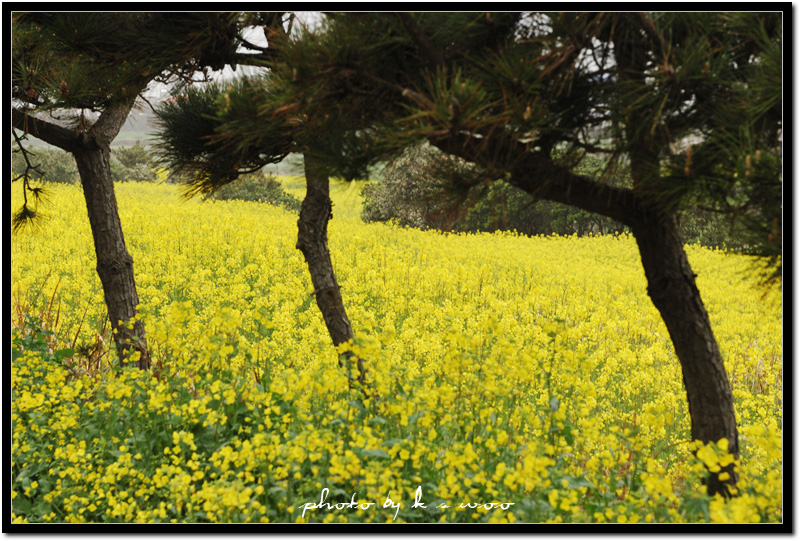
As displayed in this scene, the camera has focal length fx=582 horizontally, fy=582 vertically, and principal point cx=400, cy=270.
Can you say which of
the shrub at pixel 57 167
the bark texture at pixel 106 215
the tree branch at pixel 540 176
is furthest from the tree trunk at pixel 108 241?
the shrub at pixel 57 167

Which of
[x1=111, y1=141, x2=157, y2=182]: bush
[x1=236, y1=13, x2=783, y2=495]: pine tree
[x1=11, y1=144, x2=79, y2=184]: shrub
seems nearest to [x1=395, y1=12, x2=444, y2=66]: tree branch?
[x1=236, y1=13, x2=783, y2=495]: pine tree

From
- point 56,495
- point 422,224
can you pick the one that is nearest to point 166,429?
point 56,495

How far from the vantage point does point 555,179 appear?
250 cm

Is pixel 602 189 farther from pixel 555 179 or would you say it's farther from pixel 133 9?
pixel 133 9

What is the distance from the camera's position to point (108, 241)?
4391mm

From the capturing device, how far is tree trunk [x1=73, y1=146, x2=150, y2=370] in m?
4.36

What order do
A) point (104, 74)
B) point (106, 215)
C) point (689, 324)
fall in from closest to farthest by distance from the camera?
1. point (689, 324)
2. point (104, 74)
3. point (106, 215)

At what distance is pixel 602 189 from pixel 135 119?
11.7ft

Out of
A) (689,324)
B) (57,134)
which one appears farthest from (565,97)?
(57,134)

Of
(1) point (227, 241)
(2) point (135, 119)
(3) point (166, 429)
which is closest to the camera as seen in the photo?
(3) point (166, 429)

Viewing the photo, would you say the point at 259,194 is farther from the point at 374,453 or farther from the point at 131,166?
the point at 374,453

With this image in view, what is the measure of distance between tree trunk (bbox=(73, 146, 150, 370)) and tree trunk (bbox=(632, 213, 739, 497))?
3549 mm

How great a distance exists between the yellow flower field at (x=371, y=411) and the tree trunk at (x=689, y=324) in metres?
0.15

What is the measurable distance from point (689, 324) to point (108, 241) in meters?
3.96
